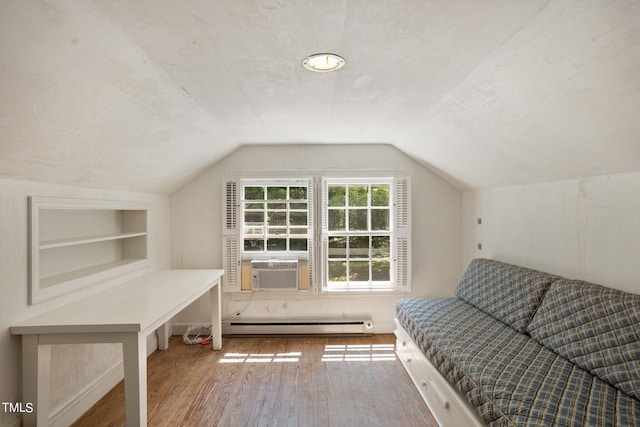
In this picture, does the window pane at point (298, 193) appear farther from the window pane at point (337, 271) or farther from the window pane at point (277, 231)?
the window pane at point (337, 271)

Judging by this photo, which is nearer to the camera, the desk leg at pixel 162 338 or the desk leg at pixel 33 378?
the desk leg at pixel 33 378

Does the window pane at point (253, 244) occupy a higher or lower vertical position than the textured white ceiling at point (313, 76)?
lower

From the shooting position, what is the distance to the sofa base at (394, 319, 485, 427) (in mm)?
1882

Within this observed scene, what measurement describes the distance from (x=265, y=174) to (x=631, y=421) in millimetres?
3439

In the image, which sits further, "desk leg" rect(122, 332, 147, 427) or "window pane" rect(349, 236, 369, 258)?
"window pane" rect(349, 236, 369, 258)

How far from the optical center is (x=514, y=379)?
175 centimetres

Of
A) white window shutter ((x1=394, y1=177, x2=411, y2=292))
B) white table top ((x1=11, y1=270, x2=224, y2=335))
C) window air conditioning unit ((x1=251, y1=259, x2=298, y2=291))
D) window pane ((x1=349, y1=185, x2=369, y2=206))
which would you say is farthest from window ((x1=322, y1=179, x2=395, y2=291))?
white table top ((x1=11, y1=270, x2=224, y2=335))

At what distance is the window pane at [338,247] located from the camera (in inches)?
157

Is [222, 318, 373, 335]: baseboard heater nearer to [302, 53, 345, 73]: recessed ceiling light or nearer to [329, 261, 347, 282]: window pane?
[329, 261, 347, 282]: window pane

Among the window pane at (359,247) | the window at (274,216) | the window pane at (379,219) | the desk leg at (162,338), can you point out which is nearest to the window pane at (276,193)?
the window at (274,216)

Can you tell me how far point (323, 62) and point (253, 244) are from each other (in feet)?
8.54

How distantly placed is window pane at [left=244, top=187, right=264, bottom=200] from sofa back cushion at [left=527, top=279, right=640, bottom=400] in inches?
115

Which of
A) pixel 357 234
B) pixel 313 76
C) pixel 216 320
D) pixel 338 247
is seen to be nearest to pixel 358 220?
pixel 357 234

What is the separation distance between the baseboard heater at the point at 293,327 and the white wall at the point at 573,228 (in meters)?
1.67
